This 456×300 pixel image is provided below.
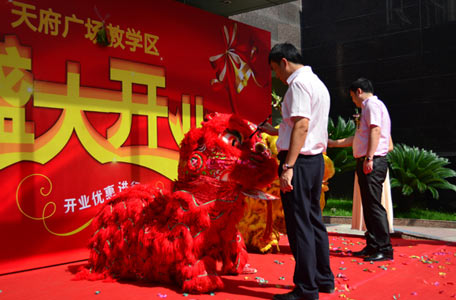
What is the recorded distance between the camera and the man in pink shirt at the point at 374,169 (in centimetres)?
381

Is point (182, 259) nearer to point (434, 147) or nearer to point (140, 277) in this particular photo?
point (140, 277)

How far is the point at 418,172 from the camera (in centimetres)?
767

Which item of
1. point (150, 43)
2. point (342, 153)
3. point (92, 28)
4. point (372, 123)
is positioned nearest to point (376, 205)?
Answer: point (372, 123)

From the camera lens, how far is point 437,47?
812cm

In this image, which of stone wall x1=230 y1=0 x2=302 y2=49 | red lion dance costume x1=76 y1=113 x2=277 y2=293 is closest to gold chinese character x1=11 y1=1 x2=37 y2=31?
red lion dance costume x1=76 y1=113 x2=277 y2=293

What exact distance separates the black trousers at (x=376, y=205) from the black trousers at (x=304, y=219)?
1.22 meters

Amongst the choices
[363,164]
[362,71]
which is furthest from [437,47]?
[363,164]

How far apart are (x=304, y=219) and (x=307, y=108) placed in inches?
26.2

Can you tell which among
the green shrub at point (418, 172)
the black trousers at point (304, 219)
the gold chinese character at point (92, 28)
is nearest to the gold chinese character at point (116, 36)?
the gold chinese character at point (92, 28)

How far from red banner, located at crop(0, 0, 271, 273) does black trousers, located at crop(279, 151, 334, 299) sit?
2.01 m

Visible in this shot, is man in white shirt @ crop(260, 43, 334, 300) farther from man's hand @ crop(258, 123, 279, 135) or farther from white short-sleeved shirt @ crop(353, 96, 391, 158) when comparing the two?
white short-sleeved shirt @ crop(353, 96, 391, 158)

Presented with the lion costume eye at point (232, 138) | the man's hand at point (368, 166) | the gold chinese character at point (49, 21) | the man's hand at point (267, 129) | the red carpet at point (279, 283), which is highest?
the gold chinese character at point (49, 21)

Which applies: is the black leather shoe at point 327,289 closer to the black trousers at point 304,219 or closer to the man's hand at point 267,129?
the black trousers at point 304,219

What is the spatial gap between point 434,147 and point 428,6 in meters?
2.59
